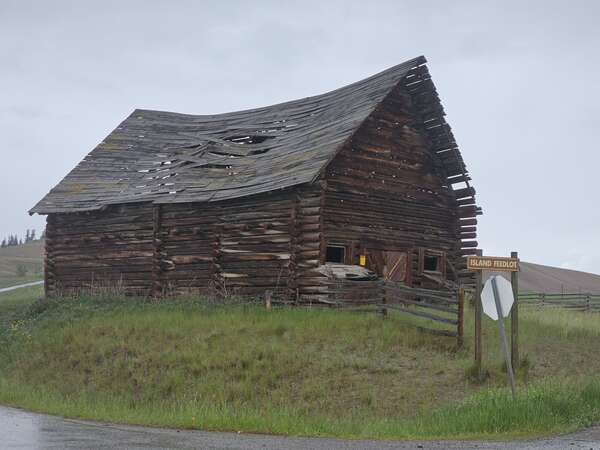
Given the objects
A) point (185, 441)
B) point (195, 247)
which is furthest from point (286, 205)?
point (185, 441)

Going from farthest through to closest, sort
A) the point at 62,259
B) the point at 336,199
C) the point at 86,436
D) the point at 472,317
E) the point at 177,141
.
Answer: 1. the point at 177,141
2. the point at 62,259
3. the point at 336,199
4. the point at 472,317
5. the point at 86,436

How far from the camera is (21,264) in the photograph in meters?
71.9

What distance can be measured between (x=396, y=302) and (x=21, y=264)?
5999 centimetres

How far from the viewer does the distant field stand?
5458 centimetres

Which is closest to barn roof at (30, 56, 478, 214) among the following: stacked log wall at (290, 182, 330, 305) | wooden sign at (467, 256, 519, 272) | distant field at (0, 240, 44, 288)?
stacked log wall at (290, 182, 330, 305)

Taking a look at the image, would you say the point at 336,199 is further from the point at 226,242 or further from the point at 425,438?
the point at 425,438

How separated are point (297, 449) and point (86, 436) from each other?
2703 mm

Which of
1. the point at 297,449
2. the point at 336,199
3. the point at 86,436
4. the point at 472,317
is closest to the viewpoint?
the point at 297,449

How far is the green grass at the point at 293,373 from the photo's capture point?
10.6 metres

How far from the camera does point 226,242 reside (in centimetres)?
2183

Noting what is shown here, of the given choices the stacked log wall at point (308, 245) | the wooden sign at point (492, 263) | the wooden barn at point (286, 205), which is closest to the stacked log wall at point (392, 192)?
the wooden barn at point (286, 205)

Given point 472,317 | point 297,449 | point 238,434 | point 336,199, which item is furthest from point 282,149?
point 297,449

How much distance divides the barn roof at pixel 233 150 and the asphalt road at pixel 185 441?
10.4 metres

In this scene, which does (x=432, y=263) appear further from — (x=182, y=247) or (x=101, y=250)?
(x=101, y=250)
